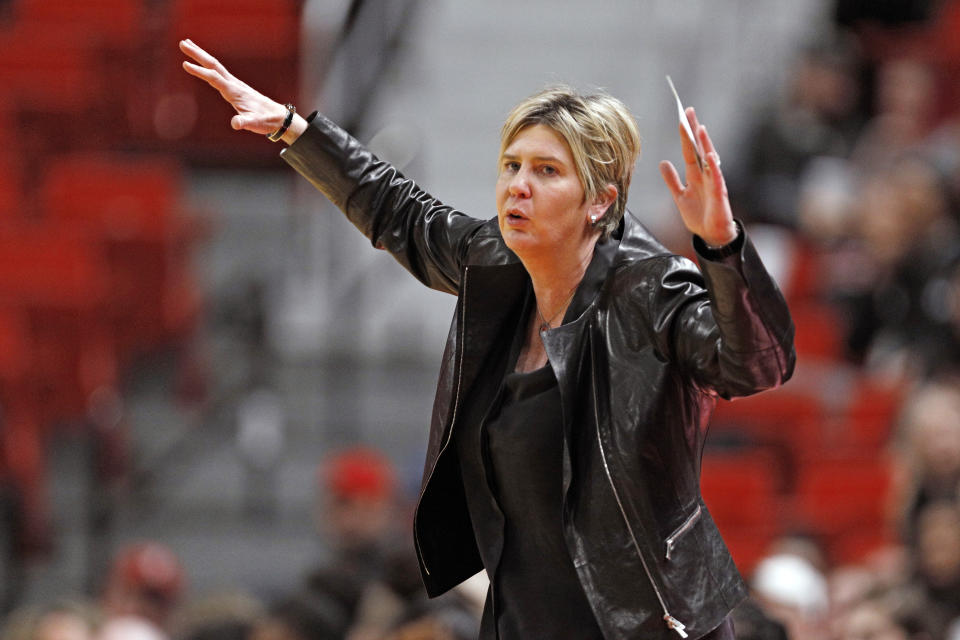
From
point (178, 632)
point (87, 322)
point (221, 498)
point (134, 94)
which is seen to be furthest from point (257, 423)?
point (134, 94)

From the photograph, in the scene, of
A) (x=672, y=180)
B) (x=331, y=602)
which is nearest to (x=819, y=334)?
(x=331, y=602)

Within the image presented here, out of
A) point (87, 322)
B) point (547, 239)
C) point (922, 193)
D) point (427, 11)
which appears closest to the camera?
point (547, 239)

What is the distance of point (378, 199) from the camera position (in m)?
2.96

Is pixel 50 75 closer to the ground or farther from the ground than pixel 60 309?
farther from the ground

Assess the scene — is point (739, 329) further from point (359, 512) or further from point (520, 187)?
point (359, 512)

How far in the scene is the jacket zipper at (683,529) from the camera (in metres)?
2.45

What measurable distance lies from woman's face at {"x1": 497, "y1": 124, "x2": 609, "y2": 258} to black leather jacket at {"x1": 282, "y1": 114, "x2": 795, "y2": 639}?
11 cm

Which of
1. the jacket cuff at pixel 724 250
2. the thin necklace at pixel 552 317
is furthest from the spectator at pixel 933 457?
the jacket cuff at pixel 724 250

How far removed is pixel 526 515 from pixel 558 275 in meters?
0.41

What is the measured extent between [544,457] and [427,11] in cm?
718

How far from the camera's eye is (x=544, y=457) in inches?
102

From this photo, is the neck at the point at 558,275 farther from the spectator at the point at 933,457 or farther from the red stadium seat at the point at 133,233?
the red stadium seat at the point at 133,233

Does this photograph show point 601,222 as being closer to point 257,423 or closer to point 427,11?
point 257,423

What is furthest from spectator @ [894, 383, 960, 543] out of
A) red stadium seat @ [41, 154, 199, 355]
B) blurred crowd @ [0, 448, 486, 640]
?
red stadium seat @ [41, 154, 199, 355]
